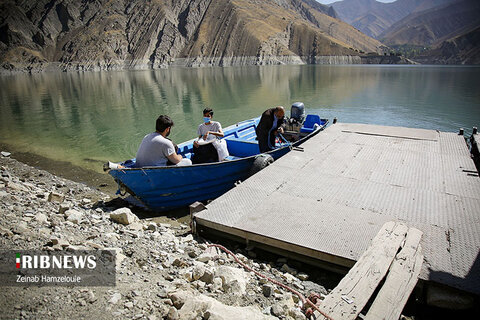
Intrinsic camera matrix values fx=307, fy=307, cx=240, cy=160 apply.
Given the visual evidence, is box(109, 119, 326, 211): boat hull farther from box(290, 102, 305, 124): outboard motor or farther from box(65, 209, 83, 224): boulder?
box(290, 102, 305, 124): outboard motor

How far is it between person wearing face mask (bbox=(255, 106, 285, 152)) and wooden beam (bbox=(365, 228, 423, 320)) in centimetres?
523

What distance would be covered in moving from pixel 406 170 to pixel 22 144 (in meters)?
16.9

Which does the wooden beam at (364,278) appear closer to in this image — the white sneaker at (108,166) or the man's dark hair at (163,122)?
the man's dark hair at (163,122)

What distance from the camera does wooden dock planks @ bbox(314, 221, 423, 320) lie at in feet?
11.3

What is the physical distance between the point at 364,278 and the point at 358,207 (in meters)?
1.81

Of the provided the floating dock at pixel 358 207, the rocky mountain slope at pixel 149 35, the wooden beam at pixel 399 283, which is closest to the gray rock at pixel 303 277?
the floating dock at pixel 358 207

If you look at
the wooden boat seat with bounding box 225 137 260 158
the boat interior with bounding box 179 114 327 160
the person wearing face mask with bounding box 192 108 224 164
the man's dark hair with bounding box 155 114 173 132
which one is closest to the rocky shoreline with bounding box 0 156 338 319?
the man's dark hair with bounding box 155 114 173 132

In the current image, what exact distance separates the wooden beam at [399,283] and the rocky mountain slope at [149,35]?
110 metres

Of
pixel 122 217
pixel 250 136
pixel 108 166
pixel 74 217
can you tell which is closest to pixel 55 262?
pixel 74 217

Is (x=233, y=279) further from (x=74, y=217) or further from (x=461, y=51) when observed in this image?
(x=461, y=51)

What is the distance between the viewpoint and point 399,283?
3.76 m

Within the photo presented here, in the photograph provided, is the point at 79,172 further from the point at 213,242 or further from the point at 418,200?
the point at 418,200

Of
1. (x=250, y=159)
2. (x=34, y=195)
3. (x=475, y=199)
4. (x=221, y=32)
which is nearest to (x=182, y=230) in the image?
(x=250, y=159)

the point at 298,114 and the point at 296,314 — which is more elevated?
the point at 298,114
